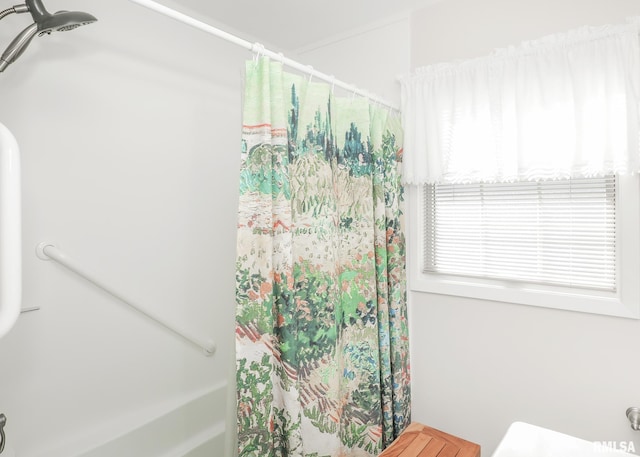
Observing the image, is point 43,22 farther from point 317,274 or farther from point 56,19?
point 317,274

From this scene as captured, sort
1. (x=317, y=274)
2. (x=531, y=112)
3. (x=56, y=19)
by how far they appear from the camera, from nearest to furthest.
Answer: (x=56, y=19) < (x=317, y=274) < (x=531, y=112)

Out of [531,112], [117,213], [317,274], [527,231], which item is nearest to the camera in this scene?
[317,274]

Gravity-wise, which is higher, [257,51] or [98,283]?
[257,51]

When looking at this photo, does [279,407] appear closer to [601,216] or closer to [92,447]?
[92,447]

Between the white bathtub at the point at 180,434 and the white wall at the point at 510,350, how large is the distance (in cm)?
108

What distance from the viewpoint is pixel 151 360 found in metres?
1.95

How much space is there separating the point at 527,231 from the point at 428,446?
3.25 feet

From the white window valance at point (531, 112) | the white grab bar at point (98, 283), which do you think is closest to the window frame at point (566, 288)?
the white window valance at point (531, 112)

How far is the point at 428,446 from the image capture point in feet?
4.77

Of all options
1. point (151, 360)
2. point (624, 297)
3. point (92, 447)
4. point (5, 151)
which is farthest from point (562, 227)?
point (92, 447)

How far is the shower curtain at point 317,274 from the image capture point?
4.05ft

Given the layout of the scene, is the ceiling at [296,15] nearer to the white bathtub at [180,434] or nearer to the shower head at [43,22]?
the shower head at [43,22]

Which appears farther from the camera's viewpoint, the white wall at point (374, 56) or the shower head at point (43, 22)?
the white wall at point (374, 56)

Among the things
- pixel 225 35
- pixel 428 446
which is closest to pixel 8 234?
pixel 225 35
